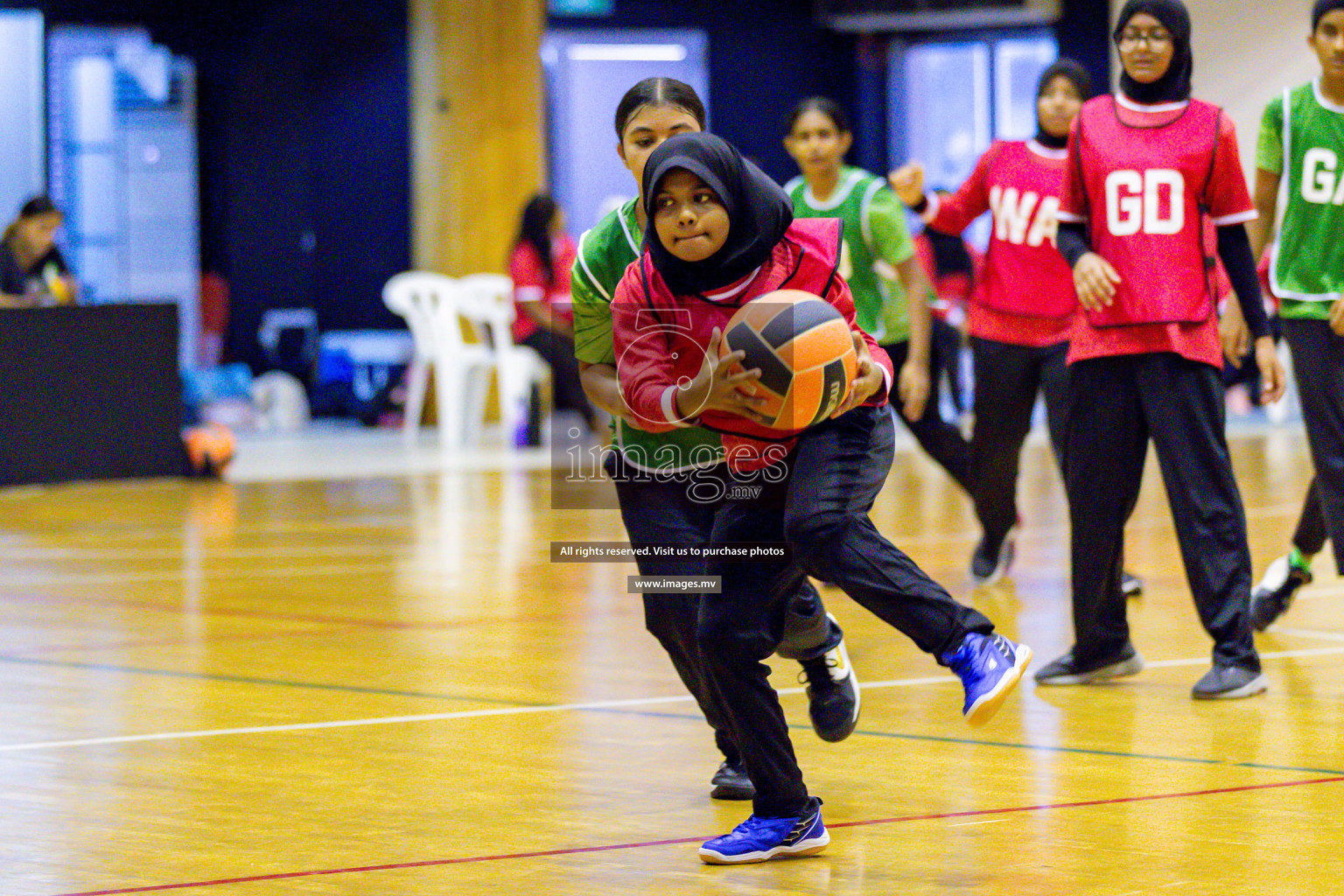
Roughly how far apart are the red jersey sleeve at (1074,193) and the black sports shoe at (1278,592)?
5.56 feet

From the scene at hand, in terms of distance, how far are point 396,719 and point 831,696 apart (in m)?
1.41

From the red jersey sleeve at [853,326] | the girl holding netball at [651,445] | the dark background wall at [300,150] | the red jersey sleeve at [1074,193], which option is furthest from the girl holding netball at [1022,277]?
the dark background wall at [300,150]

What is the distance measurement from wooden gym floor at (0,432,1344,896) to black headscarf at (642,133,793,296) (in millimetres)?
1115

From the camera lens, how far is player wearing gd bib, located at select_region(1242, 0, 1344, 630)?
18.5ft

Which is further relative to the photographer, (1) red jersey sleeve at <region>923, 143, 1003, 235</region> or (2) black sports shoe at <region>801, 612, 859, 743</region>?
(1) red jersey sleeve at <region>923, 143, 1003, 235</region>

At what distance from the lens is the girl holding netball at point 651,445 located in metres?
4.04

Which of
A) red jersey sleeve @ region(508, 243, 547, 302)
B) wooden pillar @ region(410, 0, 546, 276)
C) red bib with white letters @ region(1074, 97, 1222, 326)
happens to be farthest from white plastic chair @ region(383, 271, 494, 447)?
red bib with white letters @ region(1074, 97, 1222, 326)

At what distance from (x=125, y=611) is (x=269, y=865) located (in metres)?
3.93

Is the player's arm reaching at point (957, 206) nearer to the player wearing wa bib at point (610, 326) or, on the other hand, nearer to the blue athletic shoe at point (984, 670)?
the player wearing wa bib at point (610, 326)

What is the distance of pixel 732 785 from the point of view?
4.27 m

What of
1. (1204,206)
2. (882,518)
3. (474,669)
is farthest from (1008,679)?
(882,518)

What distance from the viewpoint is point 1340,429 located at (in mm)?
5621

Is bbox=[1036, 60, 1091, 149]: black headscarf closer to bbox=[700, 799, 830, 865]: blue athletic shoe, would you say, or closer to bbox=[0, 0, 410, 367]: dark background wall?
bbox=[700, 799, 830, 865]: blue athletic shoe

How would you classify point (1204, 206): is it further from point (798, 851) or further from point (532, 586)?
point (532, 586)
